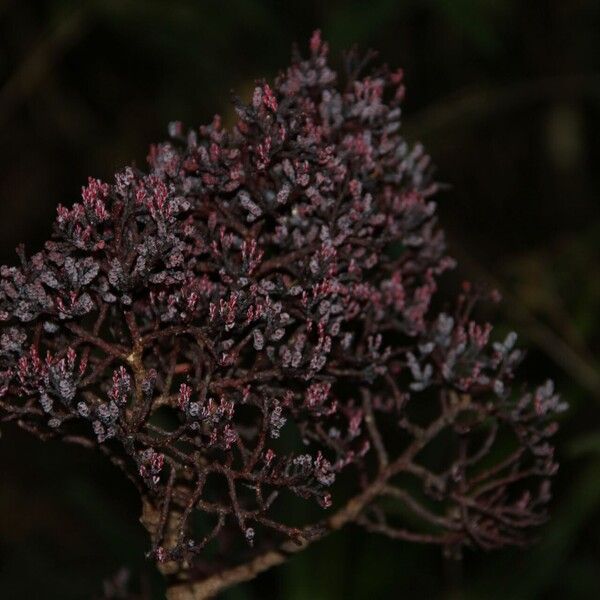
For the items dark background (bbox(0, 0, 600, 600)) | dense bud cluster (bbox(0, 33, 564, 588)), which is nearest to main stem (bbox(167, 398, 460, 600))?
dense bud cluster (bbox(0, 33, 564, 588))

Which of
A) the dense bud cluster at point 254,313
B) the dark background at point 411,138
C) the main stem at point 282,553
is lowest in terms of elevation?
the main stem at point 282,553

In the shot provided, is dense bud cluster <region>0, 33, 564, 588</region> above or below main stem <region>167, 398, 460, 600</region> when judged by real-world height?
above

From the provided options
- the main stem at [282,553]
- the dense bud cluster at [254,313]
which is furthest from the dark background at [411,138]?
the dense bud cluster at [254,313]

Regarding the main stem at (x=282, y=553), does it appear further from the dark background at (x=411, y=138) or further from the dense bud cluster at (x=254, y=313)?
the dark background at (x=411, y=138)

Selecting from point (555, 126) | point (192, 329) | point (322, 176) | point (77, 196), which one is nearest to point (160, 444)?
point (192, 329)

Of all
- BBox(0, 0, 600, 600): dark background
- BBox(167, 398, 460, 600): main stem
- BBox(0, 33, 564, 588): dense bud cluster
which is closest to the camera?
BBox(0, 33, 564, 588): dense bud cluster

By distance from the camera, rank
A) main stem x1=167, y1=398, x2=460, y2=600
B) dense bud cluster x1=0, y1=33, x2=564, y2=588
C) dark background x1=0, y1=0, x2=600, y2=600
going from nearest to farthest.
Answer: dense bud cluster x1=0, y1=33, x2=564, y2=588
main stem x1=167, y1=398, x2=460, y2=600
dark background x1=0, y1=0, x2=600, y2=600

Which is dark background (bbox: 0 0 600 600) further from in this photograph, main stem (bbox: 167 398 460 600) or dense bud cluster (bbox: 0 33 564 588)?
dense bud cluster (bbox: 0 33 564 588)

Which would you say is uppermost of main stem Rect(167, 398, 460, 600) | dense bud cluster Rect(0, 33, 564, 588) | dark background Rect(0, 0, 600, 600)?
dark background Rect(0, 0, 600, 600)
